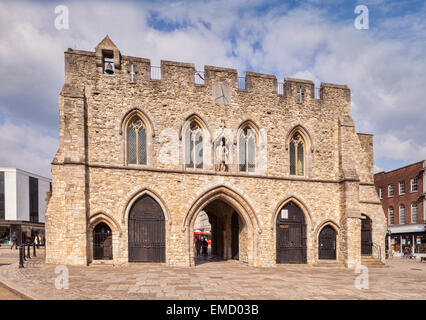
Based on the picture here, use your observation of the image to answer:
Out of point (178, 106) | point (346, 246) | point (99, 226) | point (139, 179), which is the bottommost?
point (346, 246)

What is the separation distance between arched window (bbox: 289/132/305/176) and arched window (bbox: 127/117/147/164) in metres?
7.33

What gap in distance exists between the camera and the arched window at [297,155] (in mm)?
17281

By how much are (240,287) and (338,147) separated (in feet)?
34.6

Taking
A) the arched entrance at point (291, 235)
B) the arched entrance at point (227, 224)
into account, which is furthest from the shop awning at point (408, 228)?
the arched entrance at point (227, 224)

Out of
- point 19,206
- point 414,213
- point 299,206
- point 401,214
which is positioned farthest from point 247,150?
point 19,206

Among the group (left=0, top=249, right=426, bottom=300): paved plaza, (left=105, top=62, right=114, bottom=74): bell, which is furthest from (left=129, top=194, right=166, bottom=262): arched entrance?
(left=105, top=62, right=114, bottom=74): bell

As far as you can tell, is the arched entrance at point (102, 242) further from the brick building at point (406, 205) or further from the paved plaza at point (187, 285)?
the brick building at point (406, 205)

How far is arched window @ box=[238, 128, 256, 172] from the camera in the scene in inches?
649

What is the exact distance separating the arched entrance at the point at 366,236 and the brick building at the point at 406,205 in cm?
1373
